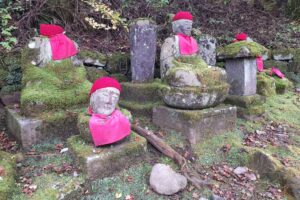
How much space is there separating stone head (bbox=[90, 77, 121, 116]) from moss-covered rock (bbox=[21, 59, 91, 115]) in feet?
2.65

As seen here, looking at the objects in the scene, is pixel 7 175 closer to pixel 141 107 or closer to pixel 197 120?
pixel 141 107

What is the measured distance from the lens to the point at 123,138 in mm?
3375

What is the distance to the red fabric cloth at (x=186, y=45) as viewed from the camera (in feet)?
14.3

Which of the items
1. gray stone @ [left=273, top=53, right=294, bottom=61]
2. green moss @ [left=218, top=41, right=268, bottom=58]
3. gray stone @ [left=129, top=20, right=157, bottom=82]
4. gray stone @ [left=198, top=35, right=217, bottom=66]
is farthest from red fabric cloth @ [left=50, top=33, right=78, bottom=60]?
gray stone @ [left=273, top=53, right=294, bottom=61]

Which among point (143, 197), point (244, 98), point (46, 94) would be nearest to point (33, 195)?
point (143, 197)

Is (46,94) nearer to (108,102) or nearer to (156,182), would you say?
(108,102)

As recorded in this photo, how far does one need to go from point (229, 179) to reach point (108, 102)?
1.69 meters

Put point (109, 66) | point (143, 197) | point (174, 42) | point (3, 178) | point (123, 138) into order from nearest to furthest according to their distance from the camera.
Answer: point (3, 178)
point (143, 197)
point (123, 138)
point (174, 42)
point (109, 66)

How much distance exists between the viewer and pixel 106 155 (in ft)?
10.2

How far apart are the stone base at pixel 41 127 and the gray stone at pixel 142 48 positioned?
1.33m

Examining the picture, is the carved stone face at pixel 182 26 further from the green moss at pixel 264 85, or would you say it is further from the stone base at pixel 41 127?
the green moss at pixel 264 85

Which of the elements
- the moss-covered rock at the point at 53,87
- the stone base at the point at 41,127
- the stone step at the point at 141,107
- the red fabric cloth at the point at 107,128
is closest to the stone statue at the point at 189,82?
the stone step at the point at 141,107

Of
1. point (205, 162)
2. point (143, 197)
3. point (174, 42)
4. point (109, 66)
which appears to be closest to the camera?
point (143, 197)

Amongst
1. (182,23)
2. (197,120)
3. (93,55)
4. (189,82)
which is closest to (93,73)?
(93,55)
